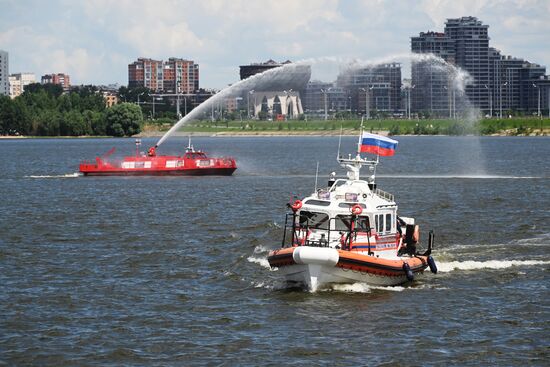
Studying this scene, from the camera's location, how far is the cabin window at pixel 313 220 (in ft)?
165

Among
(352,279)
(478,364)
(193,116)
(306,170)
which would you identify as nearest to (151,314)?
(352,279)

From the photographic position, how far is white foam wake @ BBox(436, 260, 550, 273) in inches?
2239

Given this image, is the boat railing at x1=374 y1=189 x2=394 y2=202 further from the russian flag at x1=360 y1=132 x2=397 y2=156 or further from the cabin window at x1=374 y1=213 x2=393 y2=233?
the russian flag at x1=360 y1=132 x2=397 y2=156

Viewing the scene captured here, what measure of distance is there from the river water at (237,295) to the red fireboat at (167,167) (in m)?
40.2

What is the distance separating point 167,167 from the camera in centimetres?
13588

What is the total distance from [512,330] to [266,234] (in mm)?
30451

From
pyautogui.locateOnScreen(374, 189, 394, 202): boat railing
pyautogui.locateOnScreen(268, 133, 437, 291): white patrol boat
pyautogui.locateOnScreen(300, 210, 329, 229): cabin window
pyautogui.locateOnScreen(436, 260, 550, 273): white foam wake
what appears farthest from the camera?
pyautogui.locateOnScreen(436, 260, 550, 273): white foam wake

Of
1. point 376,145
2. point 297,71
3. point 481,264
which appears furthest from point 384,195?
point 297,71

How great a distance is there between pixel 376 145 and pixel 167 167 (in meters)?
80.7

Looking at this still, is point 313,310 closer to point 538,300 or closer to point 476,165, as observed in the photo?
Result: point 538,300

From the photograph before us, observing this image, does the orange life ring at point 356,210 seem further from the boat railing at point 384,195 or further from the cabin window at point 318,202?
the boat railing at point 384,195

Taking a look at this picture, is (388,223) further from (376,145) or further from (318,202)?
(376,145)

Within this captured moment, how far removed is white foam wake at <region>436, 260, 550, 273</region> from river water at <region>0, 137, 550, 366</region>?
0.33ft

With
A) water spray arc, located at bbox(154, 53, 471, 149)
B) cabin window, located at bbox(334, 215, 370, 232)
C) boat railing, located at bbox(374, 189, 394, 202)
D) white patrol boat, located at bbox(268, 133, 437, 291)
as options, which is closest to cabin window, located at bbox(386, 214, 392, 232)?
white patrol boat, located at bbox(268, 133, 437, 291)
